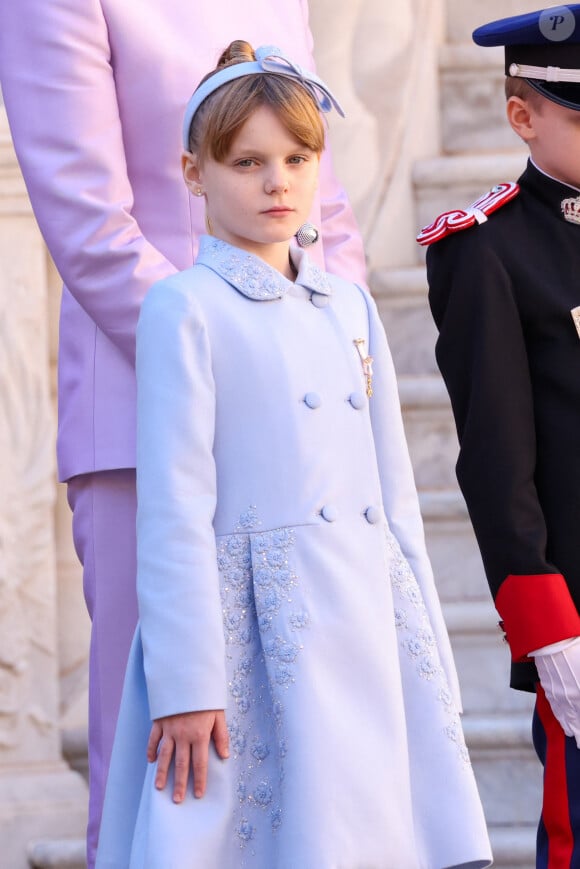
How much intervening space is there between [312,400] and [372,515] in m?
0.15

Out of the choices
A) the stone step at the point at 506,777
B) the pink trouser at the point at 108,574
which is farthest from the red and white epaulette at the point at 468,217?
the stone step at the point at 506,777

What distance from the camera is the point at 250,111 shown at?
181cm

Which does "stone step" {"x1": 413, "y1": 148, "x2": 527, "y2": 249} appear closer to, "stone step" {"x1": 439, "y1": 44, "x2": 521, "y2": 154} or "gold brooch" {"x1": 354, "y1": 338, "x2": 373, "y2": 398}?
"stone step" {"x1": 439, "y1": 44, "x2": 521, "y2": 154}

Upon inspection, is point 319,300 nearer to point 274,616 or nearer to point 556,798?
point 274,616

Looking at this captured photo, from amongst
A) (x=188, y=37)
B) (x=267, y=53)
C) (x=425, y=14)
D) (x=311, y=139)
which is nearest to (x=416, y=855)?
(x=311, y=139)

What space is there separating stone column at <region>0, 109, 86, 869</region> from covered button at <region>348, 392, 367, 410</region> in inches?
53.1

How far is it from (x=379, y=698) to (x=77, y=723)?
1411mm

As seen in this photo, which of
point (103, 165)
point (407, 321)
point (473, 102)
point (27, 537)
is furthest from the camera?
point (473, 102)

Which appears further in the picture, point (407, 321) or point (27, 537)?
point (407, 321)

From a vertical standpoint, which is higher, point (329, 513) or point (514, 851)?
point (329, 513)

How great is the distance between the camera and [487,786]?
107 inches

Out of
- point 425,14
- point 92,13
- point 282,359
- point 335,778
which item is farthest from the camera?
point 425,14

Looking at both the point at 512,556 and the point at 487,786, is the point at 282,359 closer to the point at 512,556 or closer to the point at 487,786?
the point at 512,556

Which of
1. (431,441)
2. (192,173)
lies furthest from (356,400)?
(431,441)
